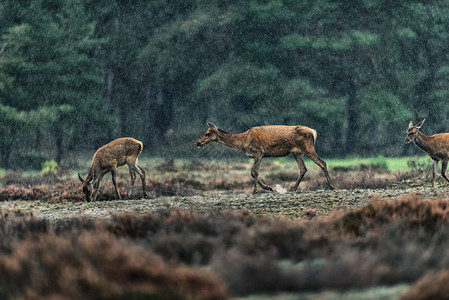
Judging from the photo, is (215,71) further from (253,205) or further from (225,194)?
(253,205)

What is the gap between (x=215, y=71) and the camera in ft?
130

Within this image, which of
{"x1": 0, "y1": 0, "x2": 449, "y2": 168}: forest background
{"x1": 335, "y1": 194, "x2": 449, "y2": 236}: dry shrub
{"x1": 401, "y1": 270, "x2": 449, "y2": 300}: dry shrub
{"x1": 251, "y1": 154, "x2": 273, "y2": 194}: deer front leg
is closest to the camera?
{"x1": 401, "y1": 270, "x2": 449, "y2": 300}: dry shrub

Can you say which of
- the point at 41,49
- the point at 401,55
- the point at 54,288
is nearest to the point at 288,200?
the point at 54,288

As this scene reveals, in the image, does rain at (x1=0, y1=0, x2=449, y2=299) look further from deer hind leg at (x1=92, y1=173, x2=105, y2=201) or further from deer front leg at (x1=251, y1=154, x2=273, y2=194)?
deer hind leg at (x1=92, y1=173, x2=105, y2=201)

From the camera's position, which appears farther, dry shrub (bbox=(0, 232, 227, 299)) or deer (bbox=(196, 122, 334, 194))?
deer (bbox=(196, 122, 334, 194))

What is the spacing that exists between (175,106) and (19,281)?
39783 mm

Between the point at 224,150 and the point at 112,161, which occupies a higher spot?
the point at 112,161

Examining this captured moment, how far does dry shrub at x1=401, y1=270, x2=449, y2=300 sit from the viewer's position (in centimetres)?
452

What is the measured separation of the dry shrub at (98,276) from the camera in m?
4.39

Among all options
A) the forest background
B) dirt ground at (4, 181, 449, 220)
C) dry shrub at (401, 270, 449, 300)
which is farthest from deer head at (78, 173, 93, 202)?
dry shrub at (401, 270, 449, 300)

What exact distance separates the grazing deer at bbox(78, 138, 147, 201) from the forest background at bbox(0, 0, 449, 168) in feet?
41.7

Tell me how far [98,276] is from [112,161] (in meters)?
14.2

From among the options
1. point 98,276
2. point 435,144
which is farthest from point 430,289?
point 435,144

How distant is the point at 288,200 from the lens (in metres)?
15.2
